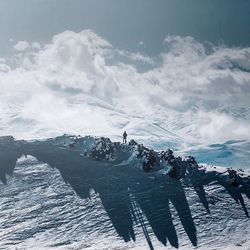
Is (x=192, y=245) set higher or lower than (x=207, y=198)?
lower

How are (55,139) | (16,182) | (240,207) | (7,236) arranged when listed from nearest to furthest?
(7,236) < (240,207) < (16,182) < (55,139)

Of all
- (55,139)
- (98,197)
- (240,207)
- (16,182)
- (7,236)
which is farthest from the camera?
(55,139)

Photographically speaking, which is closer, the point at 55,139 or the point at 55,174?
the point at 55,174

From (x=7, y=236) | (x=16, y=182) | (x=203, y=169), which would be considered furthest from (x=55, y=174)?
(x=203, y=169)

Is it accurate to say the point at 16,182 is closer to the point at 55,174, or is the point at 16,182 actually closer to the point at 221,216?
the point at 55,174

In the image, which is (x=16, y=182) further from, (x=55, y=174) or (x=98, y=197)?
(x=98, y=197)

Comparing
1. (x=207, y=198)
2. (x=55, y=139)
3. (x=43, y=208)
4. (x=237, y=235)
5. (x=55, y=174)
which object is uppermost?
(x=55, y=139)

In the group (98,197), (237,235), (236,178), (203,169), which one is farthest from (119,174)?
(237,235)
